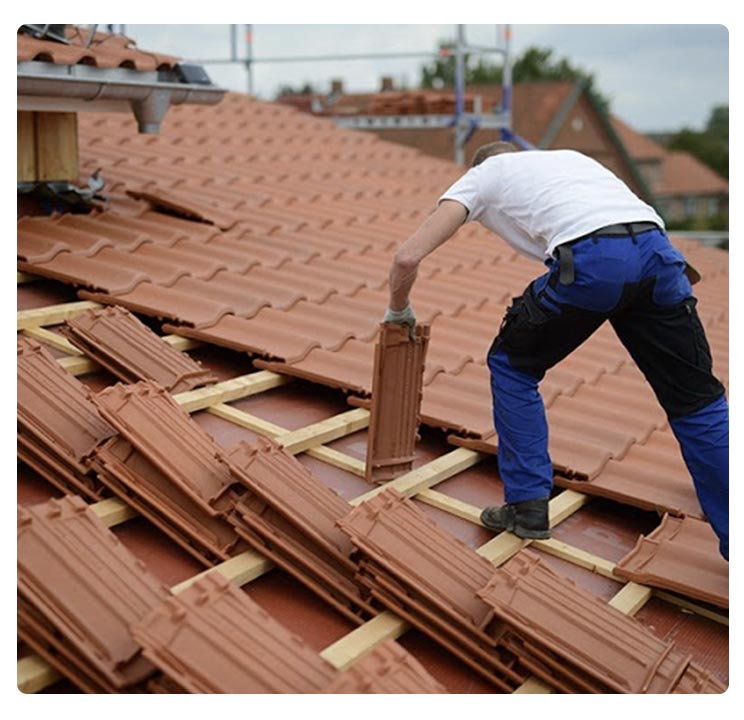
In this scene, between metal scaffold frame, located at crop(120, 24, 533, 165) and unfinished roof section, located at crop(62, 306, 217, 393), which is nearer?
unfinished roof section, located at crop(62, 306, 217, 393)

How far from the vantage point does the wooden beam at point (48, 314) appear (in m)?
3.56

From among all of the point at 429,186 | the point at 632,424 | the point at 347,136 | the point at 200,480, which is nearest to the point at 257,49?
the point at 347,136

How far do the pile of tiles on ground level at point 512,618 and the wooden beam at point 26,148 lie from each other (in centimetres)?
308

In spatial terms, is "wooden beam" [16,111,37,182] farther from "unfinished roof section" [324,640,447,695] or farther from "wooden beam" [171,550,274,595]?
"unfinished roof section" [324,640,447,695]

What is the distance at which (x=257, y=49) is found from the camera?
11.6 m

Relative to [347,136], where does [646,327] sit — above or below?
below

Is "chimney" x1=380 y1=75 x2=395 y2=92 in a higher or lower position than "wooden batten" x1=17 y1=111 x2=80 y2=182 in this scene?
higher

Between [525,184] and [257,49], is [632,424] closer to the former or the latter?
[525,184]

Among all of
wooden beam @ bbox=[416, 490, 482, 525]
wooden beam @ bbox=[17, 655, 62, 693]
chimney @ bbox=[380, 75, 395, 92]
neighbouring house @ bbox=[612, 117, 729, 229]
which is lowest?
neighbouring house @ bbox=[612, 117, 729, 229]

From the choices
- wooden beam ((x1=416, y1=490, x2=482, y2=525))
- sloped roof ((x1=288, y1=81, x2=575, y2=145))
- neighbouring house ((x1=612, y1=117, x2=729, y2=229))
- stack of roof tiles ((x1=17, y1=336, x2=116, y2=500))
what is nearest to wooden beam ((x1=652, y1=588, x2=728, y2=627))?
wooden beam ((x1=416, y1=490, x2=482, y2=525))

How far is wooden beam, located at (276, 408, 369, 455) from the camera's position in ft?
10.1

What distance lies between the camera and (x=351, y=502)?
2873mm

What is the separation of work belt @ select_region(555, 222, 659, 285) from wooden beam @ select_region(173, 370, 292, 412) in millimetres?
1253
